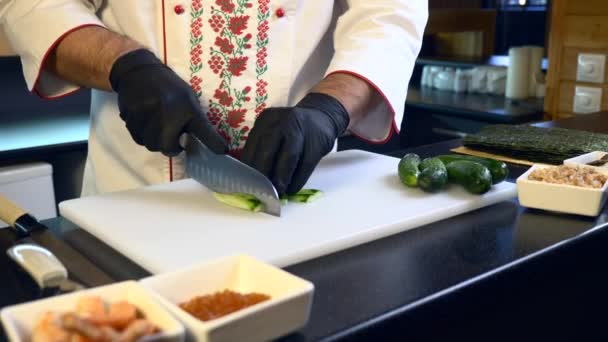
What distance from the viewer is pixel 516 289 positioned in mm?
782

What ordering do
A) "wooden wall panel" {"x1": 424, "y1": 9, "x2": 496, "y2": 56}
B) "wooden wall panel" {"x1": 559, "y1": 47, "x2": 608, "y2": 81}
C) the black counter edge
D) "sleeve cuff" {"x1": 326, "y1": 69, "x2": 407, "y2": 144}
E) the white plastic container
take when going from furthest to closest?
1. "wooden wall panel" {"x1": 424, "y1": 9, "x2": 496, "y2": 56}
2. "wooden wall panel" {"x1": 559, "y1": 47, "x2": 608, "y2": 81}
3. the white plastic container
4. "sleeve cuff" {"x1": 326, "y1": 69, "x2": 407, "y2": 144}
5. the black counter edge

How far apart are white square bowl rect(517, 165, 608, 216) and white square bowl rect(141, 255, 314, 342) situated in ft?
1.69

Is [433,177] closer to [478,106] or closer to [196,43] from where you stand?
[196,43]

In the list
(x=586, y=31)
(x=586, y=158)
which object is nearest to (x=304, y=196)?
(x=586, y=158)

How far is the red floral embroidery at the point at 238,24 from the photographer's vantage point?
113 centimetres

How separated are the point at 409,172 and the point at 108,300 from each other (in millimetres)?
595

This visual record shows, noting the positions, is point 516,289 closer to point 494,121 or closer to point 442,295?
point 442,295

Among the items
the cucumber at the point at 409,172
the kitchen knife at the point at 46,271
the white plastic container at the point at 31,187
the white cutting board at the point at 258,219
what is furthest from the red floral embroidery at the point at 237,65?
the white plastic container at the point at 31,187

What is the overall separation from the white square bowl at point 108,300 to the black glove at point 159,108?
0.40 m

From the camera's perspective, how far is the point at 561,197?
940mm

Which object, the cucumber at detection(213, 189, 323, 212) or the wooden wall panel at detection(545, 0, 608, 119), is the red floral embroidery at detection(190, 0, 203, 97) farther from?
the wooden wall panel at detection(545, 0, 608, 119)

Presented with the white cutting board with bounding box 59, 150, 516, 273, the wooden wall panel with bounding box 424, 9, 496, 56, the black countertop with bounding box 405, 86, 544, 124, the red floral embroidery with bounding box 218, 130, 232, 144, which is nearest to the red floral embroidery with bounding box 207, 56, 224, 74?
the red floral embroidery with bounding box 218, 130, 232, 144

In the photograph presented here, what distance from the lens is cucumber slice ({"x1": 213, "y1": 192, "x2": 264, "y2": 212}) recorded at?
0.91 meters

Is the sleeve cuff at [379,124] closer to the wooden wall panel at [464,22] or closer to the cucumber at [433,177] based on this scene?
the cucumber at [433,177]
